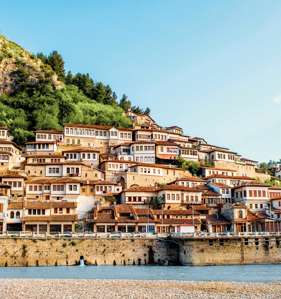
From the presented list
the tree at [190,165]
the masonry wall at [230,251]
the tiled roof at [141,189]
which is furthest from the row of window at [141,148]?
the masonry wall at [230,251]

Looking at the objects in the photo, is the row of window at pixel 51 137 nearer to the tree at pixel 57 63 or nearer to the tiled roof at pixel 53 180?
the tiled roof at pixel 53 180

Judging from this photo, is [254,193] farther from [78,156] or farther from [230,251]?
[78,156]

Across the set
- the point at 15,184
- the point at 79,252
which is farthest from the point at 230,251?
the point at 15,184

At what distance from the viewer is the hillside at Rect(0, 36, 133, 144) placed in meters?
101

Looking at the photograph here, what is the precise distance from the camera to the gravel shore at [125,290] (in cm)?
2909

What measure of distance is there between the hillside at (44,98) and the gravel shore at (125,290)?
62866 mm

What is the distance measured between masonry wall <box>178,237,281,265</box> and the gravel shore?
2370cm

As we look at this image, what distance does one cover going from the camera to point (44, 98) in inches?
4225

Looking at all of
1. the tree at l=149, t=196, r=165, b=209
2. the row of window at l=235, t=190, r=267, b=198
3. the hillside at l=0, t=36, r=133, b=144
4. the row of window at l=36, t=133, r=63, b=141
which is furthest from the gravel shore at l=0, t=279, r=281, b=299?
the hillside at l=0, t=36, r=133, b=144

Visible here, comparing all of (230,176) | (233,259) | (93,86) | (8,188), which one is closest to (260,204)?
(230,176)

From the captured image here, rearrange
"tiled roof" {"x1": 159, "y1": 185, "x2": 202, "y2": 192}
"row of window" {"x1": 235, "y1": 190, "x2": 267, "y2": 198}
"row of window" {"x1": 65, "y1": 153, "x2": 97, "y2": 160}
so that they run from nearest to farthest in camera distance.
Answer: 1. "tiled roof" {"x1": 159, "y1": 185, "x2": 202, "y2": 192}
2. "row of window" {"x1": 235, "y1": 190, "x2": 267, "y2": 198}
3. "row of window" {"x1": 65, "y1": 153, "x2": 97, "y2": 160}

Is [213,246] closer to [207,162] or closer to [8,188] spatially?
[8,188]

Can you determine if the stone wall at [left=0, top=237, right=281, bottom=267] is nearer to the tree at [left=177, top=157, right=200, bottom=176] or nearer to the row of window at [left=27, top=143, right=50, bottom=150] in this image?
the tree at [left=177, top=157, right=200, bottom=176]

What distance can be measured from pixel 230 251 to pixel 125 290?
103 feet
